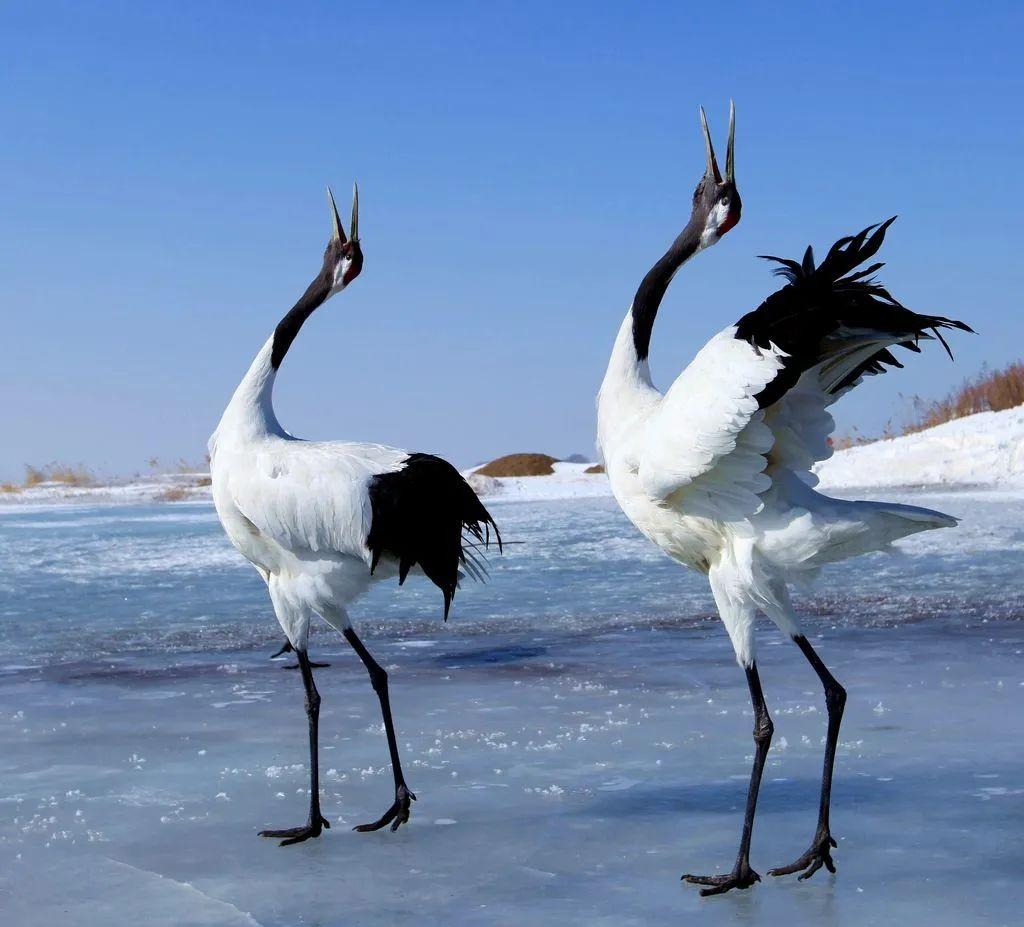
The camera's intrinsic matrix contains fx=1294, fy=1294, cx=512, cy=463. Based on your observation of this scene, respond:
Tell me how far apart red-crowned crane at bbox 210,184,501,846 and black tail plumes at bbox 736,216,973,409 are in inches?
57.5

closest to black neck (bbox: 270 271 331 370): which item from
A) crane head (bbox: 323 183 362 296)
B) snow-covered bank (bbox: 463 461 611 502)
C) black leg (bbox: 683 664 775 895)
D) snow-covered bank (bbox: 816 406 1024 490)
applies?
crane head (bbox: 323 183 362 296)

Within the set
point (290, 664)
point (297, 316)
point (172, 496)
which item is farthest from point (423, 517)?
point (172, 496)

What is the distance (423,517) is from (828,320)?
1.70 meters

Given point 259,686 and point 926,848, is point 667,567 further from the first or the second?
point 926,848

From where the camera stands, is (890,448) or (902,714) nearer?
(902,714)

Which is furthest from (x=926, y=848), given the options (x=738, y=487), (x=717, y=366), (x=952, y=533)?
(x=952, y=533)

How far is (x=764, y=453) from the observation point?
Answer: 3699 mm

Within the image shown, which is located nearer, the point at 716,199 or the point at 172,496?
the point at 716,199

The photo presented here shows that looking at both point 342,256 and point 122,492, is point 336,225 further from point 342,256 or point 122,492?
point 122,492

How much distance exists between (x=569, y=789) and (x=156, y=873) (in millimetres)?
1378

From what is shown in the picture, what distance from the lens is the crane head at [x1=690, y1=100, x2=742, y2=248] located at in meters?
4.35

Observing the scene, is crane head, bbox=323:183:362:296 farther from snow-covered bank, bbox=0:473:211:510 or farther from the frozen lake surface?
snow-covered bank, bbox=0:473:211:510

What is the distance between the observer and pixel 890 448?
2014 cm

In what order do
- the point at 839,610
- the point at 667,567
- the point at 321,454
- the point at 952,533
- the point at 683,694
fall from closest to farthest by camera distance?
the point at 321,454 < the point at 683,694 < the point at 839,610 < the point at 667,567 < the point at 952,533
